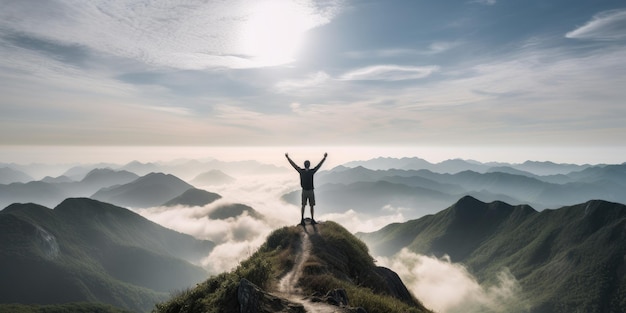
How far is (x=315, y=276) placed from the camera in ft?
53.8

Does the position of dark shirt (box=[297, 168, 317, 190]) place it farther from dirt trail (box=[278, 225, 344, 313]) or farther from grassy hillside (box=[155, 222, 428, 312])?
dirt trail (box=[278, 225, 344, 313])

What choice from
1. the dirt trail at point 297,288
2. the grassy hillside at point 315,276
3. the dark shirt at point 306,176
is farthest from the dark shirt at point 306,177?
the dirt trail at point 297,288

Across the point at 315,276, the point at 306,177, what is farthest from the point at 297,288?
the point at 306,177

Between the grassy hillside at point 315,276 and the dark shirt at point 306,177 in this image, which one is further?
the dark shirt at point 306,177

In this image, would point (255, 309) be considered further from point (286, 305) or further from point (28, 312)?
point (28, 312)

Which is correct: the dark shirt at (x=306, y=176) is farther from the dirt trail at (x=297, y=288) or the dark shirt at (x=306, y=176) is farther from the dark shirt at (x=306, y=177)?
the dirt trail at (x=297, y=288)

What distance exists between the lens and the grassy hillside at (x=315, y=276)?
1196 cm

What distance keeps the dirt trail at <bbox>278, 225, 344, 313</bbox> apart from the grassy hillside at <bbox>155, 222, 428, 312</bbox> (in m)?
0.33

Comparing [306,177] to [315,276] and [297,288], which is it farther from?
[297,288]

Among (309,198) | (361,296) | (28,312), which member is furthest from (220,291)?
(28,312)

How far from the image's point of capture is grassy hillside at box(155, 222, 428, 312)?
1196 cm

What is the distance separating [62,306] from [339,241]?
252 metres

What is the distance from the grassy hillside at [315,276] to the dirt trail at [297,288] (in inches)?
12.9

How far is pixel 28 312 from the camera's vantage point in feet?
598
